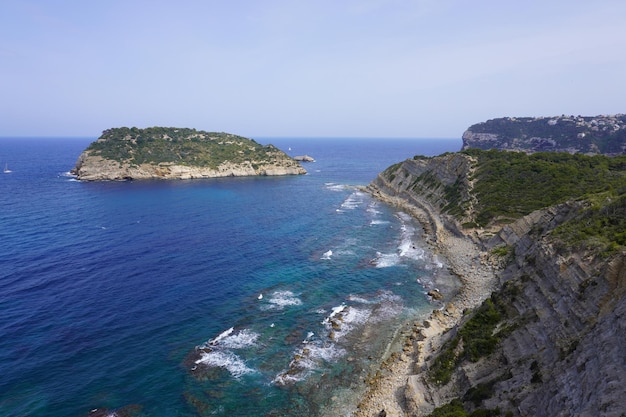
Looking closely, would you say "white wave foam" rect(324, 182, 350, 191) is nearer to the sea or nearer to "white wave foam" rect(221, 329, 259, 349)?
the sea

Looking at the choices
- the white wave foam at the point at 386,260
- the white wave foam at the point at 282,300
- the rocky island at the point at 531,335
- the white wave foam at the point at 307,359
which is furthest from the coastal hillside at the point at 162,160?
the white wave foam at the point at 307,359

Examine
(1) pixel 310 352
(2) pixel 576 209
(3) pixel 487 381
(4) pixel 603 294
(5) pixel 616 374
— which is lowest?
(1) pixel 310 352

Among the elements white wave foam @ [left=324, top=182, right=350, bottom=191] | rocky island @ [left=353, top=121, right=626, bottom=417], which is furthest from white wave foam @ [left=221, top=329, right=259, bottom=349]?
white wave foam @ [left=324, top=182, right=350, bottom=191]

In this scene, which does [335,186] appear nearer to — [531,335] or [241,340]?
[241,340]

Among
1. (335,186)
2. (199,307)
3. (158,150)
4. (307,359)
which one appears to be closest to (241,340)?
(307,359)

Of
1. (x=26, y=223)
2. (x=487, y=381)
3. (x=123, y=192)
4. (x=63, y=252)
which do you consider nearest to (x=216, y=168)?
(x=123, y=192)

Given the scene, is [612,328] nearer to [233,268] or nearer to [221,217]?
[233,268]

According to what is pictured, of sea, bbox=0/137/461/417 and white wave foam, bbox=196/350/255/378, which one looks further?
white wave foam, bbox=196/350/255/378
